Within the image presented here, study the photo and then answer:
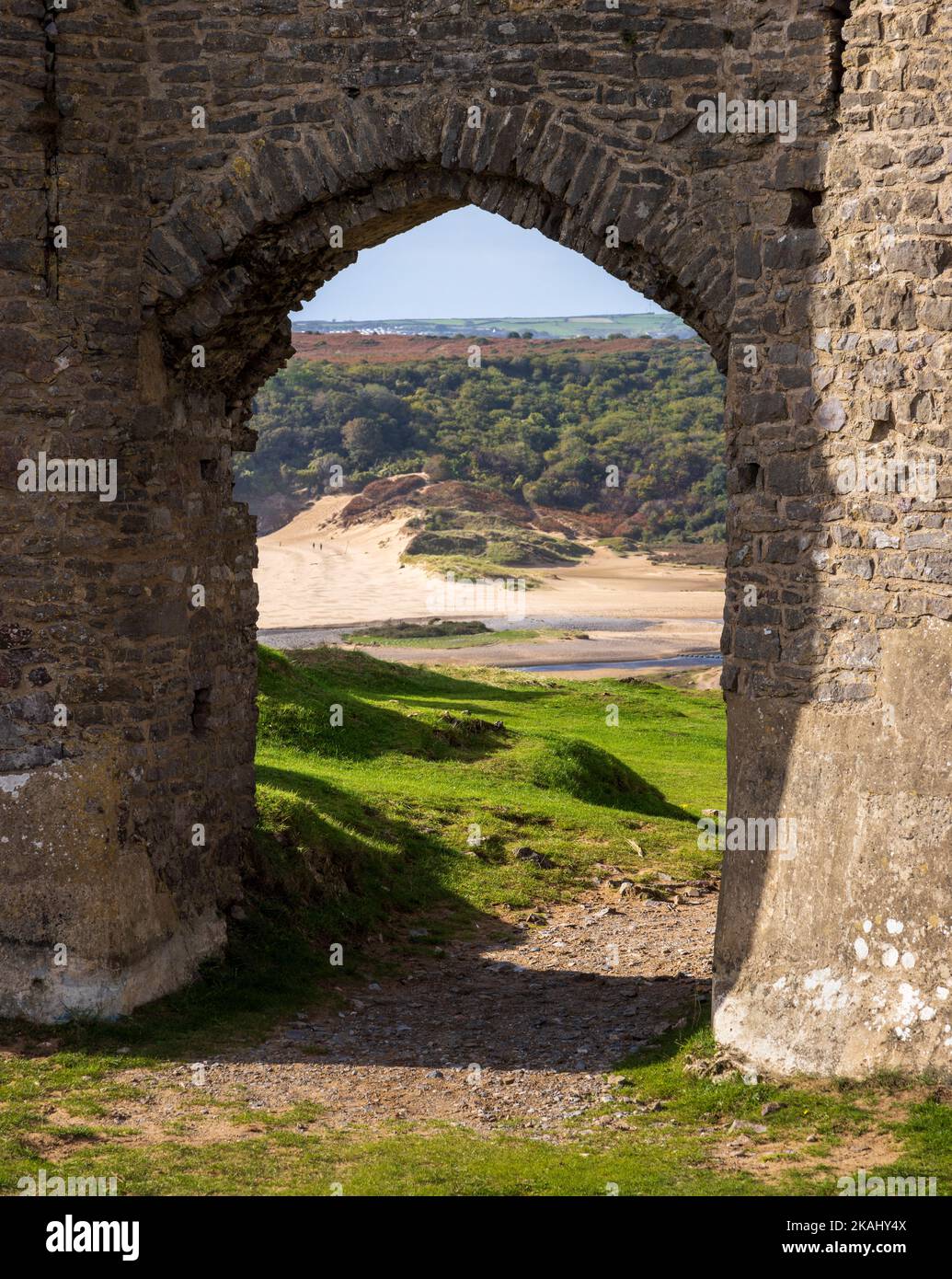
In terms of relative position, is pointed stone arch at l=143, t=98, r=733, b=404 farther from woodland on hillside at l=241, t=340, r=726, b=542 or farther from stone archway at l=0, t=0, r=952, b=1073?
woodland on hillside at l=241, t=340, r=726, b=542

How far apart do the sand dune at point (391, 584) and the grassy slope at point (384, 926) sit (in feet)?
84.6

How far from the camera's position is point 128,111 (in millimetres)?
8734

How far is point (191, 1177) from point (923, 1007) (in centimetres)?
332

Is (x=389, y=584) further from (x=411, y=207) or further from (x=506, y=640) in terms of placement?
(x=411, y=207)

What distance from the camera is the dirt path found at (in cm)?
788

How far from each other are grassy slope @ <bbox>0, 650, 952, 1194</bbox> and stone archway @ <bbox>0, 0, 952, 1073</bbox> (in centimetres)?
35

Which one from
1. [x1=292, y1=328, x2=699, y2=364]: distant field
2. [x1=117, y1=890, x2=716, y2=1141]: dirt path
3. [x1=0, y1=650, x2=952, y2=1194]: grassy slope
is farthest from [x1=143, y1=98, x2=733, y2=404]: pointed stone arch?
[x1=292, y1=328, x2=699, y2=364]: distant field

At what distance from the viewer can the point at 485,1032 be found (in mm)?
9164

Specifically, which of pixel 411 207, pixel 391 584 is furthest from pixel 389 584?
pixel 411 207

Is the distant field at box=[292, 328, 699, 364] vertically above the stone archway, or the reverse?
the distant field at box=[292, 328, 699, 364]

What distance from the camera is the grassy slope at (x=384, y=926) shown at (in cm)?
681

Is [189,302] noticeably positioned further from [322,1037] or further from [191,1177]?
[191,1177]

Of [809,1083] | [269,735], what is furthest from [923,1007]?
[269,735]

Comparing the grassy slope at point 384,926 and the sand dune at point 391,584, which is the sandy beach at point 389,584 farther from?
the grassy slope at point 384,926
